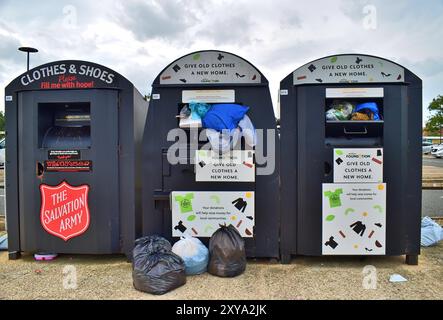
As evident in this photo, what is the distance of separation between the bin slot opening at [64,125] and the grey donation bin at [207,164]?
0.73m

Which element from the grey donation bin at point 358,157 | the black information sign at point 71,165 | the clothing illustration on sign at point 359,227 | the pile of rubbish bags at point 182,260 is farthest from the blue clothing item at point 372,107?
the black information sign at point 71,165

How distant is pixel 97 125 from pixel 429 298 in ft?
11.2

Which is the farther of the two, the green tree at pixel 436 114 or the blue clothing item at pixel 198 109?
the green tree at pixel 436 114

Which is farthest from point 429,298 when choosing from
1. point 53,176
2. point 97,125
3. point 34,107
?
point 34,107

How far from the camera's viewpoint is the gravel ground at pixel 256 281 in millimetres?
2723

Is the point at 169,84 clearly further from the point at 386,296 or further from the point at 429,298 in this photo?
the point at 429,298

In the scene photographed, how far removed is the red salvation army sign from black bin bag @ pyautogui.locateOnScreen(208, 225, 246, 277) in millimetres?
1394

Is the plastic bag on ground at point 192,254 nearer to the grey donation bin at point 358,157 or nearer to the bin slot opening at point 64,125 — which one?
the grey donation bin at point 358,157

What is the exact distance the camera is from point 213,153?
130 inches

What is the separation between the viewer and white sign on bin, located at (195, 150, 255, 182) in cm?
330

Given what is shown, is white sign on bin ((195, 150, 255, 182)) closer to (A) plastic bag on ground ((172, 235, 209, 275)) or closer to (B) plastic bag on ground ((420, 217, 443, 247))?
(A) plastic bag on ground ((172, 235, 209, 275))

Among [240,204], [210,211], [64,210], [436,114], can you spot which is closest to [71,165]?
[64,210]

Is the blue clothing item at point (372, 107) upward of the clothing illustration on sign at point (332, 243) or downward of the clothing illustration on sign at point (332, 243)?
upward

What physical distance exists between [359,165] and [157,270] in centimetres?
216
